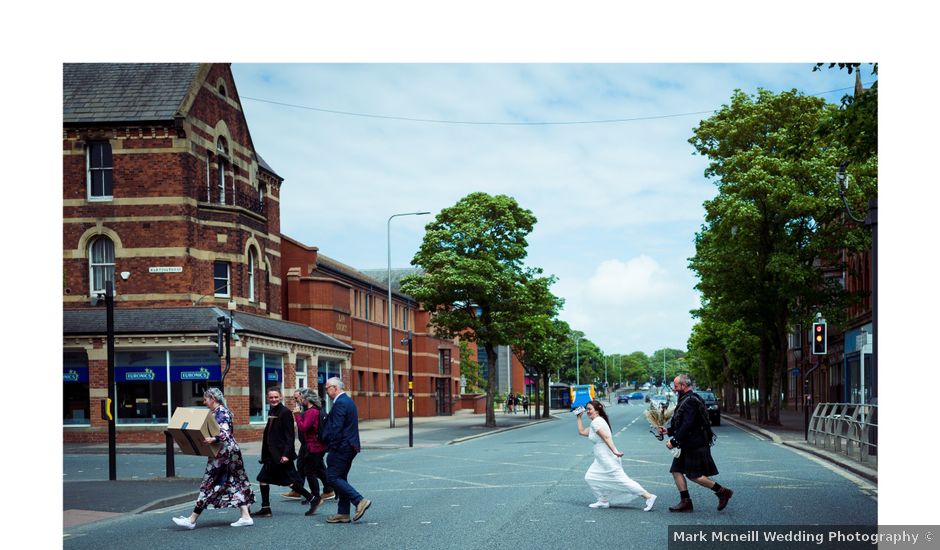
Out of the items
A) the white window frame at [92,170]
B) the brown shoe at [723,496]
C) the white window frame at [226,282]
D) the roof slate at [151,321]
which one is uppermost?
the white window frame at [92,170]

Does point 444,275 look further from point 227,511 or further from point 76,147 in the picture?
point 227,511

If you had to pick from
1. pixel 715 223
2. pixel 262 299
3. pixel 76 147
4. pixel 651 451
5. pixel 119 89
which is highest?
pixel 119 89

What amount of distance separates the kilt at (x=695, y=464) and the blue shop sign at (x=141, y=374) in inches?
1027

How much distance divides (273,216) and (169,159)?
10110mm

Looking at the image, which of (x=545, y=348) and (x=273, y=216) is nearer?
(x=273, y=216)

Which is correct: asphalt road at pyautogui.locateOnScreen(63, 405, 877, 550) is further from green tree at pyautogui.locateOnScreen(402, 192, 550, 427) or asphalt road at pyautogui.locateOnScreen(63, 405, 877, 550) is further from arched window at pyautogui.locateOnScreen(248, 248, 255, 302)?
green tree at pyautogui.locateOnScreen(402, 192, 550, 427)

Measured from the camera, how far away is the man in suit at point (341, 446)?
12.9 m

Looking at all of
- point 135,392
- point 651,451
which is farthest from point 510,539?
point 135,392

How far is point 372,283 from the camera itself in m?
60.2

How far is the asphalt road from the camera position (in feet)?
37.4

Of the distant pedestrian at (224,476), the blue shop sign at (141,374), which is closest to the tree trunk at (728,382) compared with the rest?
the blue shop sign at (141,374)

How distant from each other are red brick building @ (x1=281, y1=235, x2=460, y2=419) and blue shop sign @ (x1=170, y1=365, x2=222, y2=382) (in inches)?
304

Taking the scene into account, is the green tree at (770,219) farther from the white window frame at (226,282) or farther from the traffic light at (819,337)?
the white window frame at (226,282)

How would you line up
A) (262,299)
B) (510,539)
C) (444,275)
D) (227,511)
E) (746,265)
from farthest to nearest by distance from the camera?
(444,275), (262,299), (746,265), (227,511), (510,539)
